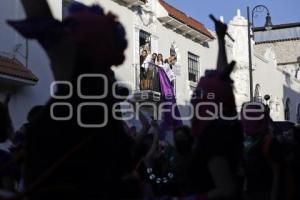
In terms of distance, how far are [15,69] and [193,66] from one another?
1114 centimetres

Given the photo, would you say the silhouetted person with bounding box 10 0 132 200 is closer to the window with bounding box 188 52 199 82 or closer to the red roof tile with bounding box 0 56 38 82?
the red roof tile with bounding box 0 56 38 82

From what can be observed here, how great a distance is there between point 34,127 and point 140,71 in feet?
52.2

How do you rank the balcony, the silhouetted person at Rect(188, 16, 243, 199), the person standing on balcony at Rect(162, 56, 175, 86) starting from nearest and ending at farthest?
1. the silhouetted person at Rect(188, 16, 243, 199)
2. the balcony
3. the person standing on balcony at Rect(162, 56, 175, 86)

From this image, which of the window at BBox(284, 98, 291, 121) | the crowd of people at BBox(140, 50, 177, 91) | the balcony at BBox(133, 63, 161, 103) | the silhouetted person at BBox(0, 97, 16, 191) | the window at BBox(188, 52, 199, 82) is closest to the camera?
the silhouetted person at BBox(0, 97, 16, 191)

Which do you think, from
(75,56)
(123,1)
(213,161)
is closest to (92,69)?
(75,56)

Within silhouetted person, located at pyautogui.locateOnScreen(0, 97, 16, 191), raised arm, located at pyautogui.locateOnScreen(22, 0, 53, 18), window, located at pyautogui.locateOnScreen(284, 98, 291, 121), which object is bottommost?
silhouetted person, located at pyautogui.locateOnScreen(0, 97, 16, 191)

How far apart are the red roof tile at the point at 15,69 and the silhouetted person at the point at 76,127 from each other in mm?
9379

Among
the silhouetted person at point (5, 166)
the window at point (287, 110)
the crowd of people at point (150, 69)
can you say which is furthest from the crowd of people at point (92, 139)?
the window at point (287, 110)

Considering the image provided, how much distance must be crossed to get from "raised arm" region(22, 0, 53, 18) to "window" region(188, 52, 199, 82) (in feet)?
63.9

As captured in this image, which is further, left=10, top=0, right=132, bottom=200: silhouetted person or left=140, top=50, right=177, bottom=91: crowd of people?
left=140, top=50, right=177, bottom=91: crowd of people

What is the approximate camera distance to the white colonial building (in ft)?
42.8

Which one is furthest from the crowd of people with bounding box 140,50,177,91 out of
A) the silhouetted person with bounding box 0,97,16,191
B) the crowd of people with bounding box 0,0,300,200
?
the crowd of people with bounding box 0,0,300,200

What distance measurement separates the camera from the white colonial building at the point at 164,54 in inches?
513

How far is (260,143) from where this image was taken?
4.43 meters
